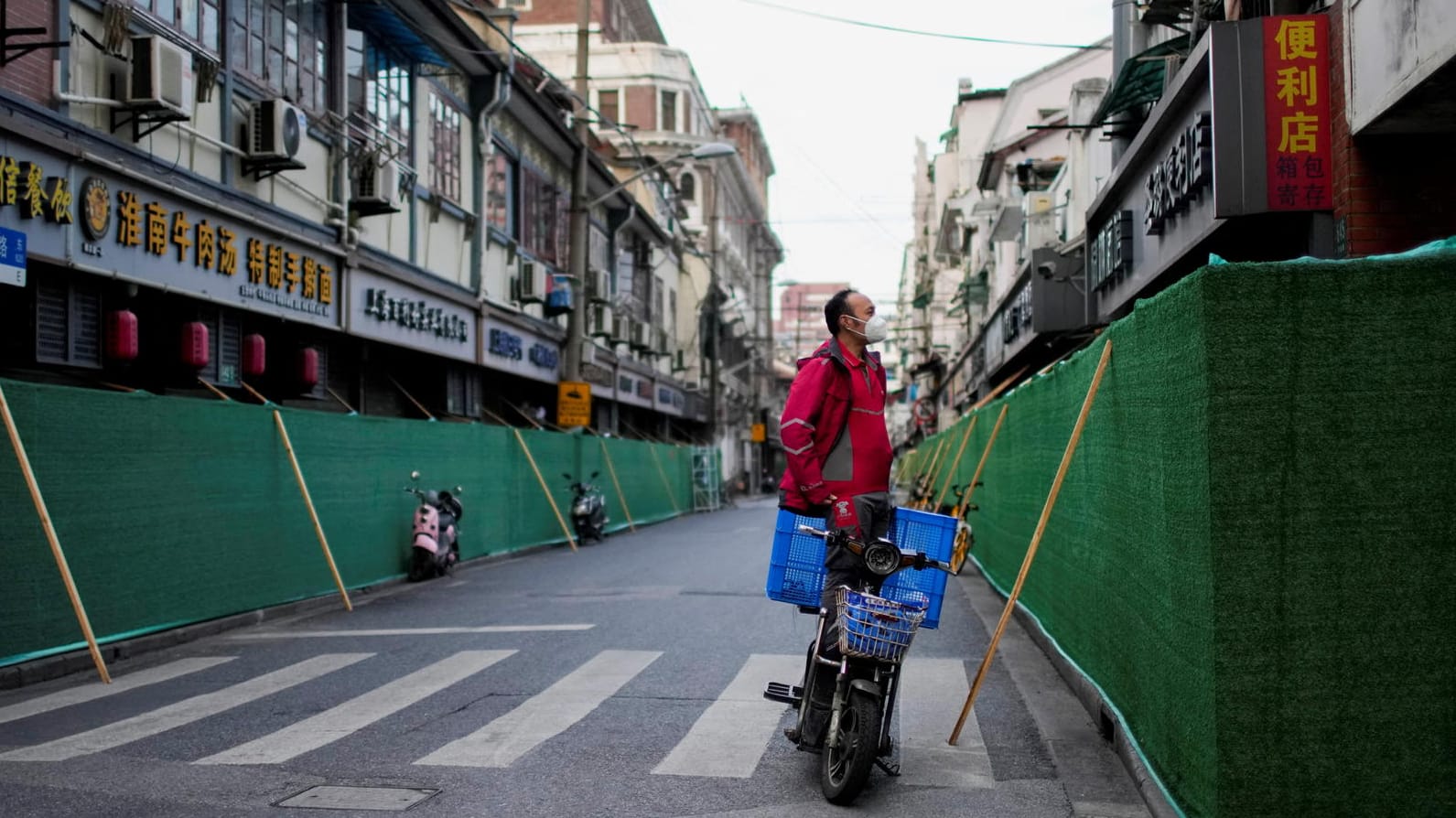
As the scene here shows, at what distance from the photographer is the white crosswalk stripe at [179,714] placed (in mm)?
6260

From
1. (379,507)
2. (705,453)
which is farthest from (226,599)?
(705,453)

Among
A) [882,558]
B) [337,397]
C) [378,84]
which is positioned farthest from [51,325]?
[882,558]

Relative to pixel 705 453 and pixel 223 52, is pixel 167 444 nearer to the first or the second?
pixel 223 52

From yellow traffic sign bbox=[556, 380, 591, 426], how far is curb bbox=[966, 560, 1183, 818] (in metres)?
16.4

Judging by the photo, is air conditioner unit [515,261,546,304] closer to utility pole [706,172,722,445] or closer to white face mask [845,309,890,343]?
white face mask [845,309,890,343]

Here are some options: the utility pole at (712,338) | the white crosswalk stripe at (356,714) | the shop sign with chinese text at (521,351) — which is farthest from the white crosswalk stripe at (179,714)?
the utility pole at (712,338)

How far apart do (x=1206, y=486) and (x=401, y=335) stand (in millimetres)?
17055

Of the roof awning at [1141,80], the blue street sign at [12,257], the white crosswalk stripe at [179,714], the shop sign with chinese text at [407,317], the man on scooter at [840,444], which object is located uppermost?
the roof awning at [1141,80]

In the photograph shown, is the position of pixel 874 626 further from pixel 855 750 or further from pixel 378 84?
pixel 378 84

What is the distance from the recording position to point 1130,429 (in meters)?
5.73

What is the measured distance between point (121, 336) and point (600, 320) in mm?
20389

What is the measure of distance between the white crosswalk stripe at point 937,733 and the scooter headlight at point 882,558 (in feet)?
3.12

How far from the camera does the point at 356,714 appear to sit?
23.6 feet

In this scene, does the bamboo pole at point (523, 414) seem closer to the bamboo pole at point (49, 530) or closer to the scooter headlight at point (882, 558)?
the bamboo pole at point (49, 530)
